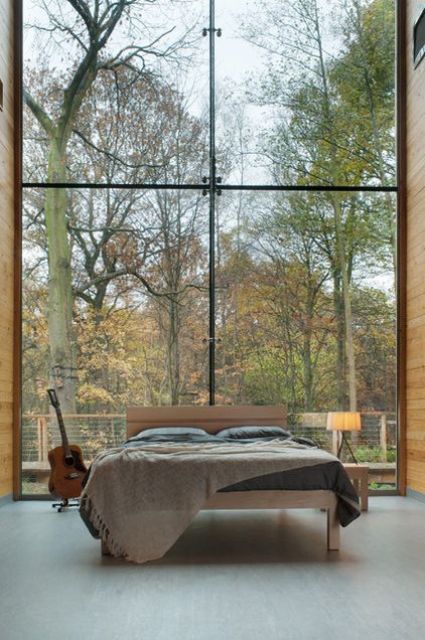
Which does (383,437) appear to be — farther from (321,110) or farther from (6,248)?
(6,248)

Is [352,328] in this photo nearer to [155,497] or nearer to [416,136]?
[416,136]

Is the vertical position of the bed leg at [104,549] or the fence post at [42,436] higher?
the fence post at [42,436]

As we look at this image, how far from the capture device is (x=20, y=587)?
3.44 m

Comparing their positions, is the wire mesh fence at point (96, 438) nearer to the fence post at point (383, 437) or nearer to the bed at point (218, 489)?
the fence post at point (383, 437)

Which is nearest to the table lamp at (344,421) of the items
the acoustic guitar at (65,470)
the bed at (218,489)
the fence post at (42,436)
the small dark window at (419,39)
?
the bed at (218,489)

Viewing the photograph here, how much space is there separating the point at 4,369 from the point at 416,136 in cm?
374

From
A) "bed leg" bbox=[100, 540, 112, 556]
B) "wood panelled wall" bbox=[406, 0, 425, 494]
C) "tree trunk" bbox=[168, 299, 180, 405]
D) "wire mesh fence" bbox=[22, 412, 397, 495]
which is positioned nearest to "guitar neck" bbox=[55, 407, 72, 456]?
"wire mesh fence" bbox=[22, 412, 397, 495]

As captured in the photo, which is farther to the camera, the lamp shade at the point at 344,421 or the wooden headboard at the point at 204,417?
the wooden headboard at the point at 204,417

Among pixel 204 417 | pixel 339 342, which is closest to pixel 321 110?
pixel 339 342

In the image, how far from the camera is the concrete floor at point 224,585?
112 inches

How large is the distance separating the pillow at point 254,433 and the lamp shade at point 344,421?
0.38m

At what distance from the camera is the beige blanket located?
4059mm

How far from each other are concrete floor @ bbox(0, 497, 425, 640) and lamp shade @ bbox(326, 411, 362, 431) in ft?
3.72

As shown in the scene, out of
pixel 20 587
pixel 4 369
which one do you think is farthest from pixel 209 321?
pixel 20 587
